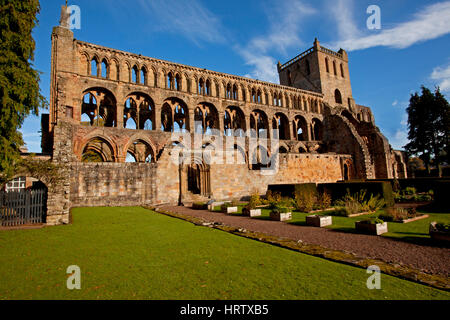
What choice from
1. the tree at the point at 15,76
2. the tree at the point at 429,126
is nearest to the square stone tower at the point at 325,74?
the tree at the point at 429,126

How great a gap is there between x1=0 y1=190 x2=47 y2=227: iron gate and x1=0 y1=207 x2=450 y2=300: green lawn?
372 cm

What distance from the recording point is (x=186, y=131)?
28.4 m

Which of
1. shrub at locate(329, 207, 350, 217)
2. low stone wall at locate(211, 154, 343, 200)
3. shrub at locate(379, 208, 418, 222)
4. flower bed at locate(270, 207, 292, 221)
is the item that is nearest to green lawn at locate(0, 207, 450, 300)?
flower bed at locate(270, 207, 292, 221)

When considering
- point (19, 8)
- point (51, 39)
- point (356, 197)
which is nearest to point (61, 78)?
point (51, 39)

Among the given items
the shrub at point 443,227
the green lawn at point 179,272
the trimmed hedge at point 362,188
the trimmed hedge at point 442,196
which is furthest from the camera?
the trimmed hedge at point 362,188

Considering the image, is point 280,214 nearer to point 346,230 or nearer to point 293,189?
point 346,230

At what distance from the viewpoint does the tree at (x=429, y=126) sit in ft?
115

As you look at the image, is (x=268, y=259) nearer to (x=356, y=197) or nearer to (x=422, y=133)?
(x=356, y=197)

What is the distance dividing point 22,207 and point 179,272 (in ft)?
31.1

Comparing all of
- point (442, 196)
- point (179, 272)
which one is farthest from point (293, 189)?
point (179, 272)

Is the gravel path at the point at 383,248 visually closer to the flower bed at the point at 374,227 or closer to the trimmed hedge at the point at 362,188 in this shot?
the flower bed at the point at 374,227

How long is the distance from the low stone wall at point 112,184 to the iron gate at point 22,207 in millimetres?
4928

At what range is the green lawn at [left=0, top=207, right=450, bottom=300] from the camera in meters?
3.39

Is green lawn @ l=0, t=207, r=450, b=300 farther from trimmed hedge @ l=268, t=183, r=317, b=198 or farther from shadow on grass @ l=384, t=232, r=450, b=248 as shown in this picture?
trimmed hedge @ l=268, t=183, r=317, b=198
